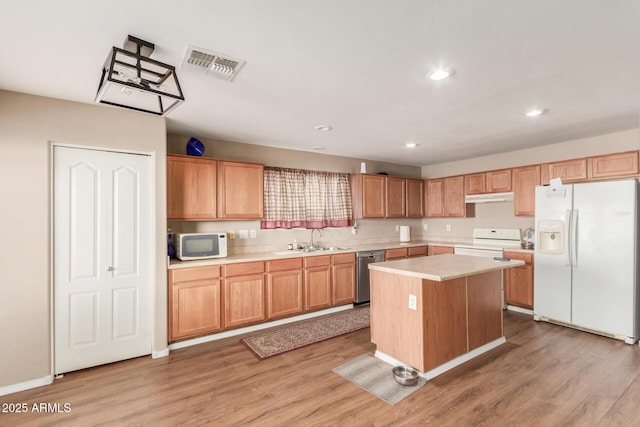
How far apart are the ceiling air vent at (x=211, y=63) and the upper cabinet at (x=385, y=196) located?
3.46 metres

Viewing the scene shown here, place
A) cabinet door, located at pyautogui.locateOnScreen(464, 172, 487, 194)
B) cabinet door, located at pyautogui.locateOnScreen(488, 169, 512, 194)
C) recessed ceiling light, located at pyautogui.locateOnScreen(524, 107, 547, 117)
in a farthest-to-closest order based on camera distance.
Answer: cabinet door, located at pyautogui.locateOnScreen(464, 172, 487, 194) → cabinet door, located at pyautogui.locateOnScreen(488, 169, 512, 194) → recessed ceiling light, located at pyautogui.locateOnScreen(524, 107, 547, 117)

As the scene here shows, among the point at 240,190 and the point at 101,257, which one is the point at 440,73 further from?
the point at 101,257

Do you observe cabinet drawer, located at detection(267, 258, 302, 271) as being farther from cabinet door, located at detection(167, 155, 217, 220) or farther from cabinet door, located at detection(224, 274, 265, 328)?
cabinet door, located at detection(167, 155, 217, 220)

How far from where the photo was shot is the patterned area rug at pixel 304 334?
3340 mm

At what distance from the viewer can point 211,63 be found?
84.4 inches

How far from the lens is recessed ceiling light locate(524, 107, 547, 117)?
3082mm

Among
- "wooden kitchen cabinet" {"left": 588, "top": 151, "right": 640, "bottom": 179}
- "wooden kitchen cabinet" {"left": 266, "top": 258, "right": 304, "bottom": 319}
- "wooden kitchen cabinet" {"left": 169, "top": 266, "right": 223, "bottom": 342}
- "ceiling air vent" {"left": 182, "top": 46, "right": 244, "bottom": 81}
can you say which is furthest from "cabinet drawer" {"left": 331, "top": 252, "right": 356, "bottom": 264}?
"wooden kitchen cabinet" {"left": 588, "top": 151, "right": 640, "bottom": 179}

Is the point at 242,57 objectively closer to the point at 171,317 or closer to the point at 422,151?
the point at 171,317

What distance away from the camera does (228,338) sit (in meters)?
3.69

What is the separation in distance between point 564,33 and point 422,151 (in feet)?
10.8

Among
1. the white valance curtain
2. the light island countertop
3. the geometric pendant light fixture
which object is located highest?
the geometric pendant light fixture

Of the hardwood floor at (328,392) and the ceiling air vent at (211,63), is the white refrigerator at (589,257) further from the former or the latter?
the ceiling air vent at (211,63)

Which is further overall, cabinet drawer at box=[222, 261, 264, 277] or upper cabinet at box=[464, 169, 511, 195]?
upper cabinet at box=[464, 169, 511, 195]

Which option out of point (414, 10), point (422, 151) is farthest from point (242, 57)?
point (422, 151)
